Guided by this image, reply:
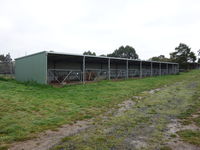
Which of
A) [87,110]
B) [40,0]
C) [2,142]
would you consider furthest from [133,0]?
[2,142]

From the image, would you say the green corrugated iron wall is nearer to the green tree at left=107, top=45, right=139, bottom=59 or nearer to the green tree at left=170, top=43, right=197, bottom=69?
the green tree at left=170, top=43, right=197, bottom=69

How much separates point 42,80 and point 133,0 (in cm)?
927

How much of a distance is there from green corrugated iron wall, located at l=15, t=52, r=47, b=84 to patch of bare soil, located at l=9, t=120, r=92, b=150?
308 inches

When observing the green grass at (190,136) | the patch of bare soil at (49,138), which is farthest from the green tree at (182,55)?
the patch of bare soil at (49,138)

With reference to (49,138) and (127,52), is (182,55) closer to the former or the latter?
(127,52)

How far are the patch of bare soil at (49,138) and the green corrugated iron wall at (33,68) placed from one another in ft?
25.6

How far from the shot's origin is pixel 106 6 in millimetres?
13562

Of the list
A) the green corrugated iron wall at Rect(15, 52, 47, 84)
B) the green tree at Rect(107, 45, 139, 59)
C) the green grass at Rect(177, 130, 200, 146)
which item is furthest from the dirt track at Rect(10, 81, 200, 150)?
the green tree at Rect(107, 45, 139, 59)

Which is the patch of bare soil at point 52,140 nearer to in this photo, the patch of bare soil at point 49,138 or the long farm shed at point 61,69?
the patch of bare soil at point 49,138

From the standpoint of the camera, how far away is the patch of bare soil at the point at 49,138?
258cm

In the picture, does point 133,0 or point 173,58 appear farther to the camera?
point 173,58

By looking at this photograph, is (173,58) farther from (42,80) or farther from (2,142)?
(2,142)

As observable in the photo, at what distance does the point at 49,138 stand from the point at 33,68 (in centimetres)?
1040

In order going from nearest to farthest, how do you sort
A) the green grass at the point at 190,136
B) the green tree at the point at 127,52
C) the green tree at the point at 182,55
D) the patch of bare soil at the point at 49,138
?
the patch of bare soil at the point at 49,138 < the green grass at the point at 190,136 < the green tree at the point at 182,55 < the green tree at the point at 127,52
